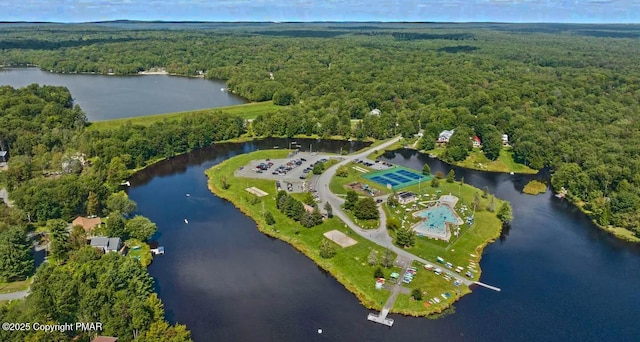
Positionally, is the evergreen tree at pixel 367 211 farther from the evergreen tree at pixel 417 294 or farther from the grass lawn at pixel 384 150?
the grass lawn at pixel 384 150

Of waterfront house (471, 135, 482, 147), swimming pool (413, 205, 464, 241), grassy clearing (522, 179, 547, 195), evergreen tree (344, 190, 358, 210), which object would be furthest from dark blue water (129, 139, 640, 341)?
waterfront house (471, 135, 482, 147)

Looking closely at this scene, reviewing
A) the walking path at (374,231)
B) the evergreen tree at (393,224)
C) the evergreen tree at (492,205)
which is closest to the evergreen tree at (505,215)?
the evergreen tree at (492,205)

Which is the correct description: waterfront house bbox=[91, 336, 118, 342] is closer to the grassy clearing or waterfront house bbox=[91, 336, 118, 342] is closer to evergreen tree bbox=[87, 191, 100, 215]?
evergreen tree bbox=[87, 191, 100, 215]

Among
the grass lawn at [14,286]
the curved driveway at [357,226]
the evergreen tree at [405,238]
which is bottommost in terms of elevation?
the curved driveway at [357,226]

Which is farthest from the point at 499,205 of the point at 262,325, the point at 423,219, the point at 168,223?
the point at 168,223

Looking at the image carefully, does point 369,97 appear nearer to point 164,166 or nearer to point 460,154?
point 460,154

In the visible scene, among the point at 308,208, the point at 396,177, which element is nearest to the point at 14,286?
the point at 308,208
